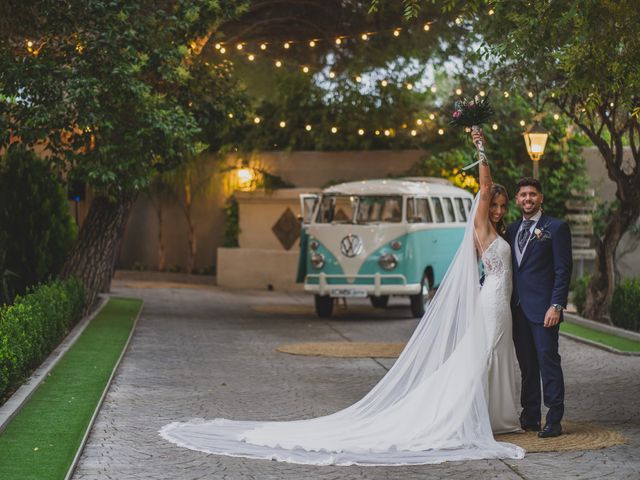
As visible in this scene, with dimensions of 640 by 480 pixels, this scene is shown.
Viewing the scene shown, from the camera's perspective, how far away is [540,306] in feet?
30.8

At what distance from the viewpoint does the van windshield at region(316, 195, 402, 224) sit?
21056mm

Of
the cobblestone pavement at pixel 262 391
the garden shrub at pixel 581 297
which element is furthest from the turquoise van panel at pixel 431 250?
the garden shrub at pixel 581 297

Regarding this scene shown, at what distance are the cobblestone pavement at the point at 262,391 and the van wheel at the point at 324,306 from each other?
20 centimetres

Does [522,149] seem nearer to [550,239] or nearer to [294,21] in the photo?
[294,21]

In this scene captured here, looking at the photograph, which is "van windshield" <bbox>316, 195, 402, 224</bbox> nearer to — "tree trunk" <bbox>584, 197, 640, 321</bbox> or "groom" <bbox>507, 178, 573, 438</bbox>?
"tree trunk" <bbox>584, 197, 640, 321</bbox>

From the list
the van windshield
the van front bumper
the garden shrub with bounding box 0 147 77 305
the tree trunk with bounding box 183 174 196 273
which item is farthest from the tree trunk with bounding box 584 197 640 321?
the tree trunk with bounding box 183 174 196 273

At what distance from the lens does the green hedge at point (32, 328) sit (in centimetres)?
1063

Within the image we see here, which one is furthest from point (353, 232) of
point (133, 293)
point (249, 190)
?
point (249, 190)

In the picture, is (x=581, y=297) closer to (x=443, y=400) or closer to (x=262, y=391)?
(x=262, y=391)

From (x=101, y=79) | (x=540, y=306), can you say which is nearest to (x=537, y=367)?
(x=540, y=306)

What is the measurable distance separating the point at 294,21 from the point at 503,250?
14.3 meters

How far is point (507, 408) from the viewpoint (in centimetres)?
927

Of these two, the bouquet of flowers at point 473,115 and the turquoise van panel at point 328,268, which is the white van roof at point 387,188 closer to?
the turquoise van panel at point 328,268

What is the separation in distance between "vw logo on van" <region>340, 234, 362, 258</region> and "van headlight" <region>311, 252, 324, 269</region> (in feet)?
1.32
